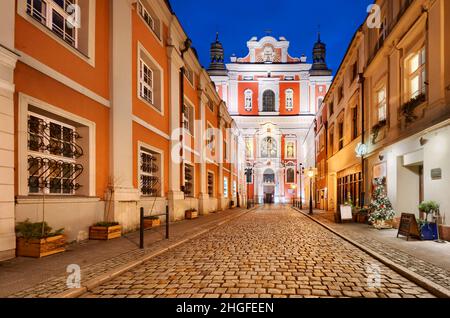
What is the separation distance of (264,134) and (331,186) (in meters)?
26.2

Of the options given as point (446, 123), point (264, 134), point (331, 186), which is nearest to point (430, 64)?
point (446, 123)

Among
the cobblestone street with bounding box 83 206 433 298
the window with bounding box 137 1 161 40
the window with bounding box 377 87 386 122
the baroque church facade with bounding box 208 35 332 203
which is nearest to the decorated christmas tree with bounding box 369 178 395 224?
the window with bounding box 377 87 386 122

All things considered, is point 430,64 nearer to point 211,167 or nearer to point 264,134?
point 211,167

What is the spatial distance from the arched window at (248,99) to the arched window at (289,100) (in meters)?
5.64

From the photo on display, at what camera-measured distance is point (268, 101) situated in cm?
5325

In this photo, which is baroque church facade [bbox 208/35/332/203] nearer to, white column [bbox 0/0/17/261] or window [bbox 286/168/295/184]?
window [bbox 286/168/295/184]

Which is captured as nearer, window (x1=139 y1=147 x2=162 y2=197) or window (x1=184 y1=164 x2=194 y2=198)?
window (x1=139 y1=147 x2=162 y2=197)

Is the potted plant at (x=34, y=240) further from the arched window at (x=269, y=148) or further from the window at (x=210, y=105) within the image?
the arched window at (x=269, y=148)

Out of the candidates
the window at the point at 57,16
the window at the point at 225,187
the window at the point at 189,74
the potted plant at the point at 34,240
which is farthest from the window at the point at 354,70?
the potted plant at the point at 34,240

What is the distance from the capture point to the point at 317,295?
4.69m

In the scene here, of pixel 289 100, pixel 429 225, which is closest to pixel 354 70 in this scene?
pixel 429 225

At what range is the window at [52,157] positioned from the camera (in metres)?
7.86

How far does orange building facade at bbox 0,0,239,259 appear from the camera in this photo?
23.4 feet
